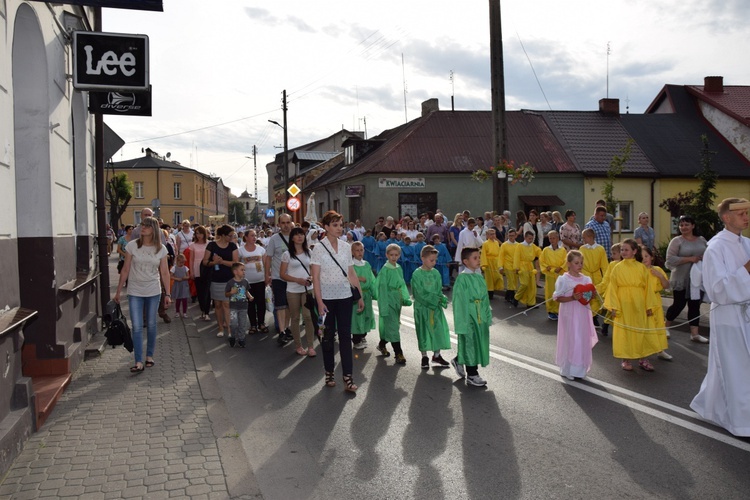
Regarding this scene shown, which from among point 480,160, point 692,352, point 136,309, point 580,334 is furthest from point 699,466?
point 480,160

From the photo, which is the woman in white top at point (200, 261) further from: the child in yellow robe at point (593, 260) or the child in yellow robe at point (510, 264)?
the child in yellow robe at point (593, 260)

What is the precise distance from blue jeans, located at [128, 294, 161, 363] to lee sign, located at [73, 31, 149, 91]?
8.59 ft

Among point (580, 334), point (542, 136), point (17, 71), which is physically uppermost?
point (542, 136)

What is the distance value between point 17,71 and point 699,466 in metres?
7.55

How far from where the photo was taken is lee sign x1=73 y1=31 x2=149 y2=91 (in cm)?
866

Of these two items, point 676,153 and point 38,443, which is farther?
point 676,153

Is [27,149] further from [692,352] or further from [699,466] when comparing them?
[692,352]

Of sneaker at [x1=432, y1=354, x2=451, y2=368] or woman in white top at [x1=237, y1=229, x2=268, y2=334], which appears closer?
sneaker at [x1=432, y1=354, x2=451, y2=368]

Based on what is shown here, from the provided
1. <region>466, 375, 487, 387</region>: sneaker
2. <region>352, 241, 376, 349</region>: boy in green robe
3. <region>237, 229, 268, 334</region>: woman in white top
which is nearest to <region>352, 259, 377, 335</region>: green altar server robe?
<region>352, 241, 376, 349</region>: boy in green robe

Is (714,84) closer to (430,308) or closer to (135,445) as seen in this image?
(430,308)

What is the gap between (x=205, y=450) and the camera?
5.34 m

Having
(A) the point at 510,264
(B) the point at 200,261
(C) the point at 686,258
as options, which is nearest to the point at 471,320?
(C) the point at 686,258

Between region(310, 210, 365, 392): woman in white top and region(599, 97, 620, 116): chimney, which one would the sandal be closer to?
region(310, 210, 365, 392): woman in white top

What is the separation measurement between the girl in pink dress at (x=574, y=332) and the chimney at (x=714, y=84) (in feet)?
124
